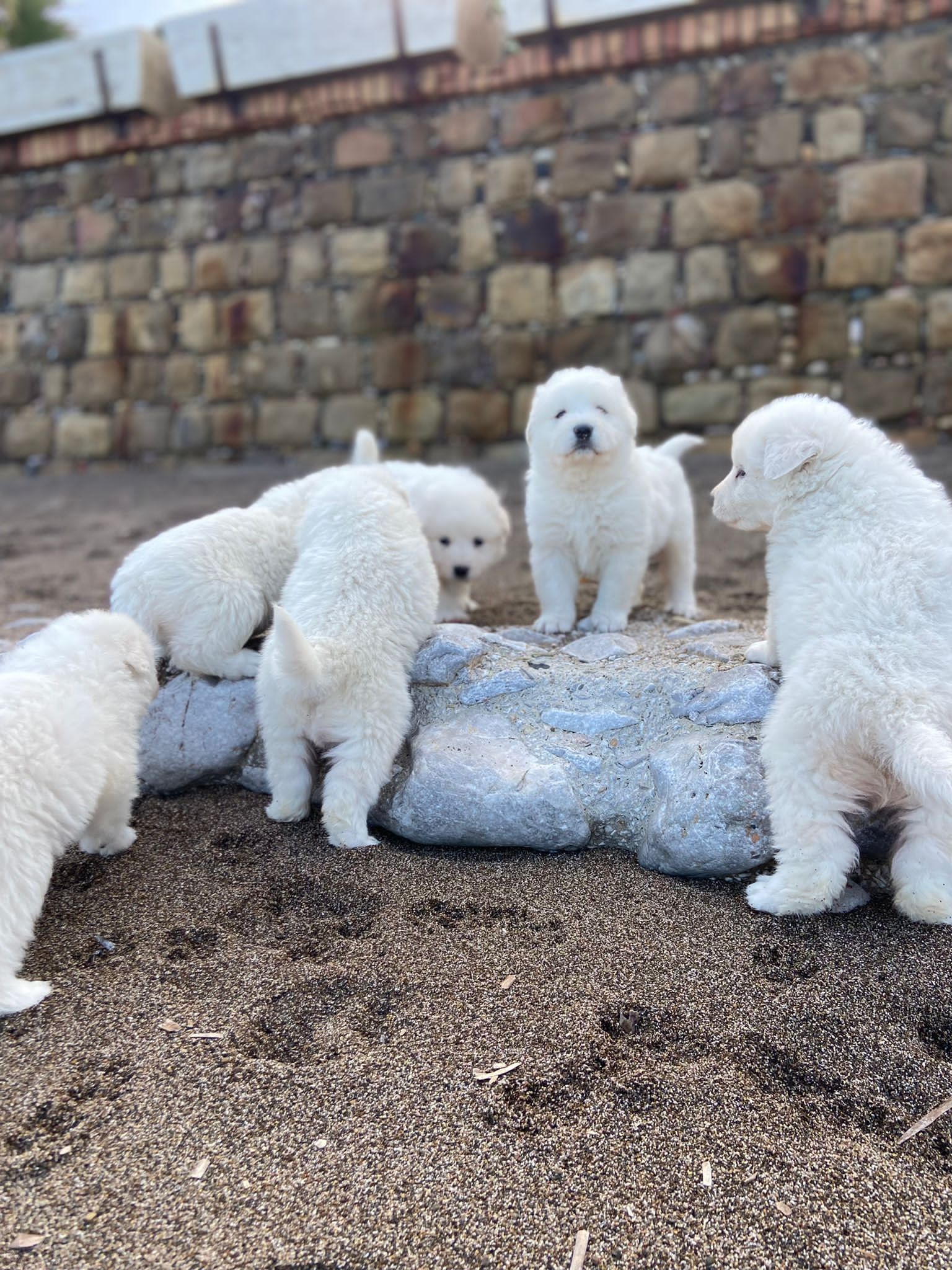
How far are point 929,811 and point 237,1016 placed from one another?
171cm

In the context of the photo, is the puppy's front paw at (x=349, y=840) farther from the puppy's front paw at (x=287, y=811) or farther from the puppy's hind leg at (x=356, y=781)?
the puppy's front paw at (x=287, y=811)

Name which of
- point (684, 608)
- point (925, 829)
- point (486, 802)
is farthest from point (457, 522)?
point (925, 829)

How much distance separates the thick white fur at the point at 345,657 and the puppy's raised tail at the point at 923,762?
1.45 meters

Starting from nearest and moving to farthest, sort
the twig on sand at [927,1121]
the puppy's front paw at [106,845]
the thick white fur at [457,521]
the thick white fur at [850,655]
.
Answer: the twig on sand at [927,1121], the thick white fur at [850,655], the puppy's front paw at [106,845], the thick white fur at [457,521]

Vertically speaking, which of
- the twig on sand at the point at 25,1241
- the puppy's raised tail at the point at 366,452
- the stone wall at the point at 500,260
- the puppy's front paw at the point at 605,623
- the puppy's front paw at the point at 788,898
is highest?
the stone wall at the point at 500,260

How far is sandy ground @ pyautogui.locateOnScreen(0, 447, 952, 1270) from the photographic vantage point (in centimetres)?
162

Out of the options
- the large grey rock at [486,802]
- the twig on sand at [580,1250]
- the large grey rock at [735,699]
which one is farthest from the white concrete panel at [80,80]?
the twig on sand at [580,1250]

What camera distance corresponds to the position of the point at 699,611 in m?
4.55

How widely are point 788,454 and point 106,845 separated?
7.75ft

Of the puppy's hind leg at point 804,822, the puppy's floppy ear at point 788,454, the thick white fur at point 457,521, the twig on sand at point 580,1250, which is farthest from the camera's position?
the thick white fur at point 457,521

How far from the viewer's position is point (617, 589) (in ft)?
12.9

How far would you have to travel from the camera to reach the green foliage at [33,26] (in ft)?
40.5

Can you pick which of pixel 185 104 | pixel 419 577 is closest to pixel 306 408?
pixel 185 104

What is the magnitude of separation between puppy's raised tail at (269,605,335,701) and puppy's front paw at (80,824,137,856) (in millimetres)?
767
